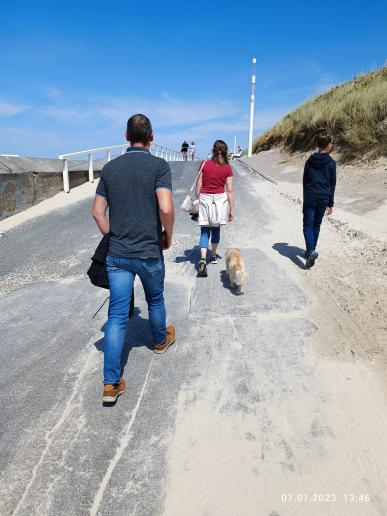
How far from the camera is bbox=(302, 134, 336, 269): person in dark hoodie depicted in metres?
Result: 5.11

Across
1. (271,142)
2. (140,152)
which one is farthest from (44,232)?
(271,142)

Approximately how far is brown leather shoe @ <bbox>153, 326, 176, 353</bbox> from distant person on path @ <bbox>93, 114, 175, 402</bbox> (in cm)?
57

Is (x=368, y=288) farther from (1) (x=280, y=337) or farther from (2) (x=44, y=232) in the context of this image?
(2) (x=44, y=232)

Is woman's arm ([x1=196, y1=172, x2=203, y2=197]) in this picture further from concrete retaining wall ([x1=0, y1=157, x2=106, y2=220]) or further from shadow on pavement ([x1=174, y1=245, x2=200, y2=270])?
concrete retaining wall ([x1=0, y1=157, x2=106, y2=220])

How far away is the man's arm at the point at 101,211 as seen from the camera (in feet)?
8.92

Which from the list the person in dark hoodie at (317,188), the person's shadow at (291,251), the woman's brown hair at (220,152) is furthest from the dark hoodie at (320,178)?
the woman's brown hair at (220,152)

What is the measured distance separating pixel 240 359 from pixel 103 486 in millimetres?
1566

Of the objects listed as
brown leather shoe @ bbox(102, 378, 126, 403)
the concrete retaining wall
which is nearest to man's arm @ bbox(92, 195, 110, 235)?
brown leather shoe @ bbox(102, 378, 126, 403)

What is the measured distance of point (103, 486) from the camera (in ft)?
6.69

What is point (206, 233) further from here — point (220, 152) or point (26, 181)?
point (26, 181)

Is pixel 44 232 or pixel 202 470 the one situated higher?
pixel 44 232

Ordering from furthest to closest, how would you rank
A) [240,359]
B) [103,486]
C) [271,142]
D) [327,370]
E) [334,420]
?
[271,142] < [240,359] < [327,370] < [334,420] < [103,486]

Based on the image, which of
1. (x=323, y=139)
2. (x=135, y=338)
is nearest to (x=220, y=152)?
(x=323, y=139)

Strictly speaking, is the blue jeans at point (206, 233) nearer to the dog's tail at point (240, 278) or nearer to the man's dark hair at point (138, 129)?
the dog's tail at point (240, 278)
